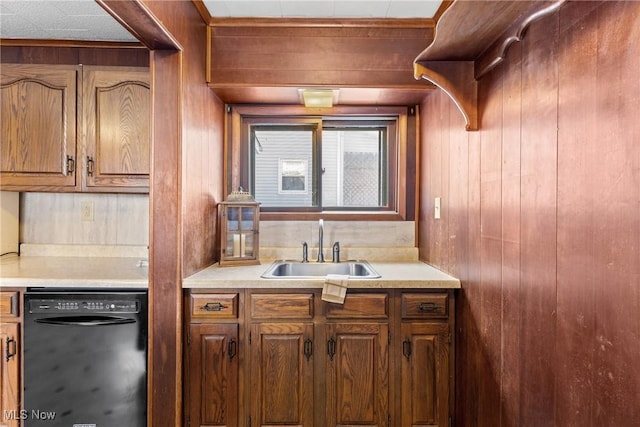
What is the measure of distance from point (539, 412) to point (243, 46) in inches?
83.7

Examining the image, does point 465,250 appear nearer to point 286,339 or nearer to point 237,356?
point 286,339

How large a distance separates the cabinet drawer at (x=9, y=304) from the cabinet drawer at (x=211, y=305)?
88cm

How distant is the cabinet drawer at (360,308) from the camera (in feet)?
5.42

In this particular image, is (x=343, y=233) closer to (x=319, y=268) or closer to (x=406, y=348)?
(x=319, y=268)

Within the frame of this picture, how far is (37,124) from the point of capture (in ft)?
6.55

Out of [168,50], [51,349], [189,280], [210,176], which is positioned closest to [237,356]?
[189,280]

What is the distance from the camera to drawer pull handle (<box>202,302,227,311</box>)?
5.39 ft

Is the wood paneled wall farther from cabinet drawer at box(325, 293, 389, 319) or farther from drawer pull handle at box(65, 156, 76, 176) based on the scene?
cabinet drawer at box(325, 293, 389, 319)

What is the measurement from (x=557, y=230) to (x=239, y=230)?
1.60 m

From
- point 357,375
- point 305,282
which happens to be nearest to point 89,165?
point 305,282

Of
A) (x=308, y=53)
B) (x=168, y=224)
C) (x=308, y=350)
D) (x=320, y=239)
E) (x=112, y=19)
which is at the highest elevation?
(x=112, y=19)

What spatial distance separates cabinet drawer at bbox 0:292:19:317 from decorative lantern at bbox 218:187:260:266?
100 centimetres

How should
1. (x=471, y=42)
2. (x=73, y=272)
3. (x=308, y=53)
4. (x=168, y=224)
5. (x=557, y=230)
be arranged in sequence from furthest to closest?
(x=308, y=53)
(x=73, y=272)
(x=168, y=224)
(x=471, y=42)
(x=557, y=230)

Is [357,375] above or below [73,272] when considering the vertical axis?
below
